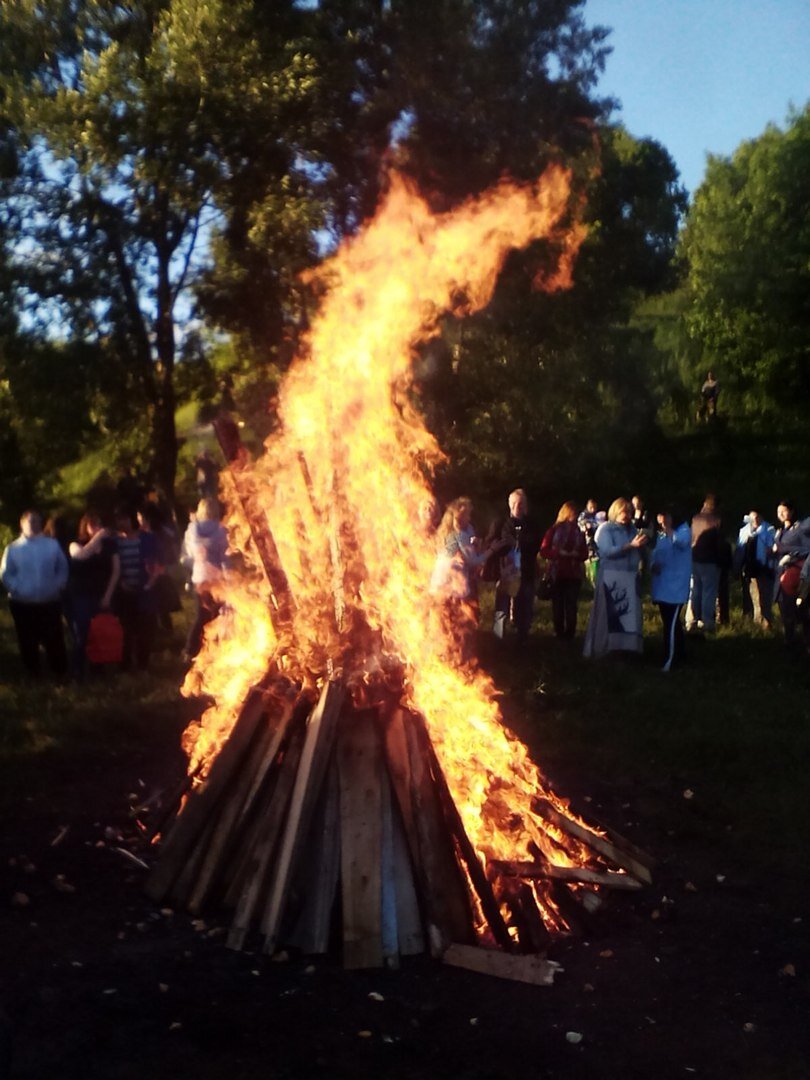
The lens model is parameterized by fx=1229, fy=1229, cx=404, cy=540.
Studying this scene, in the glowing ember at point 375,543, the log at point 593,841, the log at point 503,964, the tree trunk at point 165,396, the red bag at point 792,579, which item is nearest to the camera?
the log at point 503,964

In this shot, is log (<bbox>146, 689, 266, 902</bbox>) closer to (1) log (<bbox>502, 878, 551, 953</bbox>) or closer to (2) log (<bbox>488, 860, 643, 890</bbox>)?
(2) log (<bbox>488, 860, 643, 890</bbox>)

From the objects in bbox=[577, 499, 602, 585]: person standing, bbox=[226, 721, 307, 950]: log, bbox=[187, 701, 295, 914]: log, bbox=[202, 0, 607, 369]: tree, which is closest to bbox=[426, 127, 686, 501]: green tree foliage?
bbox=[202, 0, 607, 369]: tree

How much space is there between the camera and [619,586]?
1388 centimetres

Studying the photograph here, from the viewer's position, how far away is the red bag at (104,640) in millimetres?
12148

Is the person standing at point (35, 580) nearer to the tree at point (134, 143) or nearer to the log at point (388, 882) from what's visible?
the log at point (388, 882)

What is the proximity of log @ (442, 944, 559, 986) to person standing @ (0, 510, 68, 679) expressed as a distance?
7201mm

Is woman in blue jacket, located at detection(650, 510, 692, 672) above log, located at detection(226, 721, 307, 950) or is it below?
above

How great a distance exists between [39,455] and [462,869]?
19464 millimetres

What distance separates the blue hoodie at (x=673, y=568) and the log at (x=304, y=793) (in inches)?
302

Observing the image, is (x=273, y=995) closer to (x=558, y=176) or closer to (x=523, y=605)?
(x=558, y=176)

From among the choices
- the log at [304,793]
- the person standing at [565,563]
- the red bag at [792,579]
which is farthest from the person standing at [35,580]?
the red bag at [792,579]

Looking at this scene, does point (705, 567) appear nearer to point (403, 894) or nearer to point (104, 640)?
point (104, 640)

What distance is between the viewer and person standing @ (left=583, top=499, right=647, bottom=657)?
13867 millimetres

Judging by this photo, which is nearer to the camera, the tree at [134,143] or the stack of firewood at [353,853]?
the stack of firewood at [353,853]
